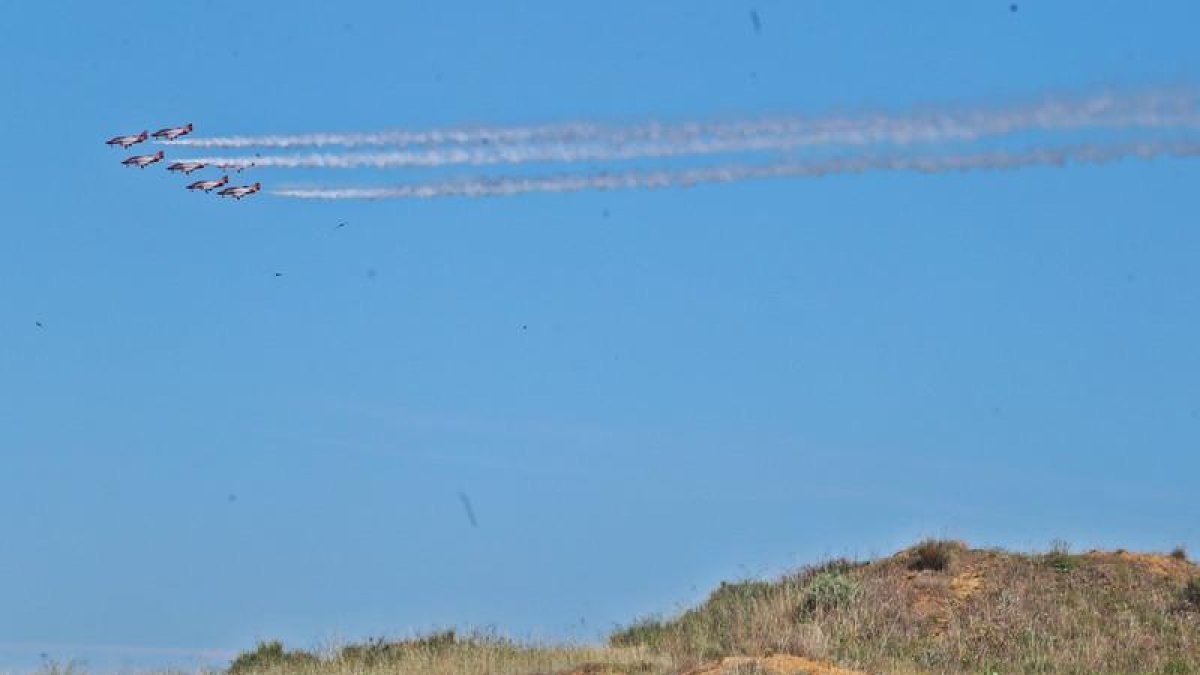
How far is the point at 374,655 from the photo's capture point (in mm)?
30328

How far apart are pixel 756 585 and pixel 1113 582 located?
26.4 feet

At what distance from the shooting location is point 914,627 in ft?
114

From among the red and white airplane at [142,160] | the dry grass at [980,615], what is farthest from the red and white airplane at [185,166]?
the dry grass at [980,615]

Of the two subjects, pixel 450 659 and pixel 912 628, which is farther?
pixel 912 628

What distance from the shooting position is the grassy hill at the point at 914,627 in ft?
88.1

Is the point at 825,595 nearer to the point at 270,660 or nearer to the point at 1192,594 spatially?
the point at 1192,594

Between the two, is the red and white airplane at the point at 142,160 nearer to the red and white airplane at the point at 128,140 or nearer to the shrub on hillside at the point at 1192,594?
the red and white airplane at the point at 128,140

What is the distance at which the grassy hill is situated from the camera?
26859mm

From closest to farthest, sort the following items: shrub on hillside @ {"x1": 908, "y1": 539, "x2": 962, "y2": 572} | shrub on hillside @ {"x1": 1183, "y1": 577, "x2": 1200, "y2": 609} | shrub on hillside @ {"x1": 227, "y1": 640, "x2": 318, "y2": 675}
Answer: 1. shrub on hillside @ {"x1": 227, "y1": 640, "x2": 318, "y2": 675}
2. shrub on hillside @ {"x1": 1183, "y1": 577, "x2": 1200, "y2": 609}
3. shrub on hillside @ {"x1": 908, "y1": 539, "x2": 962, "y2": 572}

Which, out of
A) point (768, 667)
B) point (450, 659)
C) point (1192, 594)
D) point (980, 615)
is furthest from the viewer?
point (1192, 594)

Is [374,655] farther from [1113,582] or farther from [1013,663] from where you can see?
[1113,582]

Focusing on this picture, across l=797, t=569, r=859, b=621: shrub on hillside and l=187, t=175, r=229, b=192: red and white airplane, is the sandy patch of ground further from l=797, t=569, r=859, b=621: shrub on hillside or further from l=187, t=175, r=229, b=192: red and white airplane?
l=187, t=175, r=229, b=192: red and white airplane

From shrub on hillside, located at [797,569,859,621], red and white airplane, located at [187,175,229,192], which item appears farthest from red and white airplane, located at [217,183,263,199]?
shrub on hillside, located at [797,569,859,621]

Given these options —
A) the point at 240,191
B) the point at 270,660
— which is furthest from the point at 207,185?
the point at 270,660
